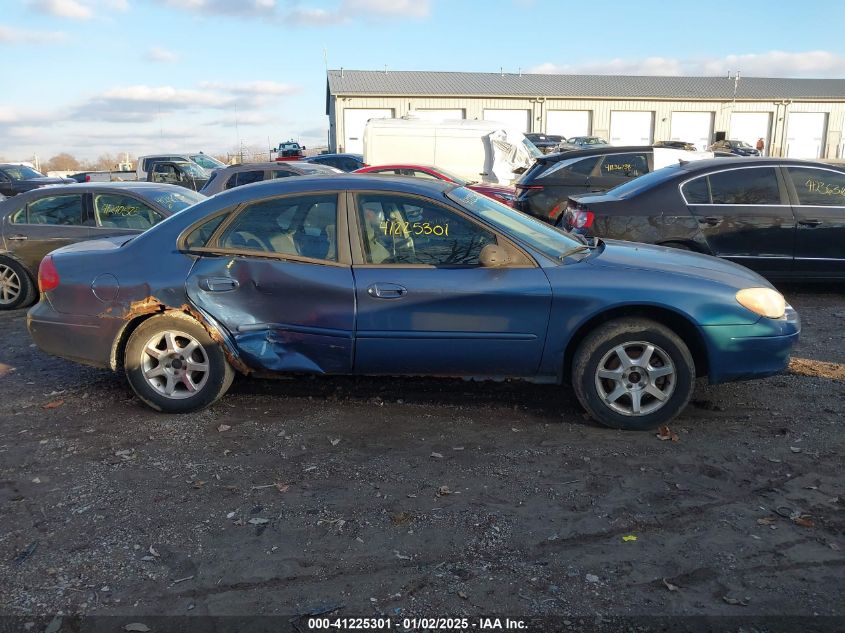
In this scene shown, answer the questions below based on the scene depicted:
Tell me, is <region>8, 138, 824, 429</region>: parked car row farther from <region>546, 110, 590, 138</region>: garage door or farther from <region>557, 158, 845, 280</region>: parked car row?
<region>546, 110, 590, 138</region>: garage door

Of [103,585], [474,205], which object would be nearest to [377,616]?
[103,585]

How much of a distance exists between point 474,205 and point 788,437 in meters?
2.44

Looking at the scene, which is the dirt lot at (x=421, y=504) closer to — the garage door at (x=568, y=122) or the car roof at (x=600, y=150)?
Answer: the car roof at (x=600, y=150)

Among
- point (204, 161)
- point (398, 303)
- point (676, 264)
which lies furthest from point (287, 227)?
point (204, 161)

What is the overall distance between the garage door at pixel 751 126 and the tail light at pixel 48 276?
50.4 meters

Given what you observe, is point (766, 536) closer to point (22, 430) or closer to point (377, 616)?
point (377, 616)

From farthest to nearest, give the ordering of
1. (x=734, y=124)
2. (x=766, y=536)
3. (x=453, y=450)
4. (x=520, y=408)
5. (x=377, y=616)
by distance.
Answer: (x=734, y=124) < (x=520, y=408) < (x=453, y=450) < (x=766, y=536) < (x=377, y=616)

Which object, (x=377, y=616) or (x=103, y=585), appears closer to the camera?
(x=377, y=616)

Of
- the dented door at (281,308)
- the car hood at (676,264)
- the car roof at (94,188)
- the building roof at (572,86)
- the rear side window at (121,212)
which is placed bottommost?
the dented door at (281,308)

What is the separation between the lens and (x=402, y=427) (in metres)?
4.43

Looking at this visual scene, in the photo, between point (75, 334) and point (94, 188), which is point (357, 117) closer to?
point (94, 188)

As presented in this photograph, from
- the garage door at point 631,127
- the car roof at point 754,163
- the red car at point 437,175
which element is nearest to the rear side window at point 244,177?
the red car at point 437,175

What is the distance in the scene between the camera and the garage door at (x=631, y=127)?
47.3 m

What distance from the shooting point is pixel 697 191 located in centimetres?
734
